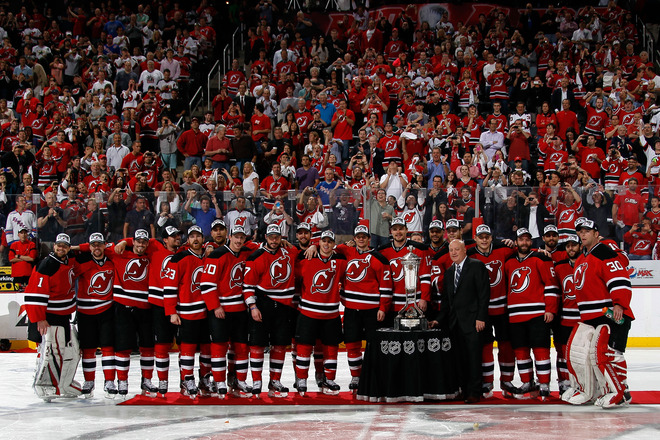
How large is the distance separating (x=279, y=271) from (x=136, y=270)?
1464mm

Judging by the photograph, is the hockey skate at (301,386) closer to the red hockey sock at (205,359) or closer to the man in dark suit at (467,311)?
the red hockey sock at (205,359)

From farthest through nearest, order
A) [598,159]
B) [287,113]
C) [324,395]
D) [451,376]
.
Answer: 1. [287,113]
2. [598,159]
3. [324,395]
4. [451,376]

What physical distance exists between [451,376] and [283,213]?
14.5ft

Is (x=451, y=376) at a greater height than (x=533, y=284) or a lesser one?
lesser

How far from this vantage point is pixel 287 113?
1577 cm

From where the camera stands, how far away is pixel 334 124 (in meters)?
15.3

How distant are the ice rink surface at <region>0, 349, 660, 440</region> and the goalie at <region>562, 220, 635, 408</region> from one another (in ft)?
0.66

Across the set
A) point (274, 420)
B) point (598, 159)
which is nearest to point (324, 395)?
point (274, 420)

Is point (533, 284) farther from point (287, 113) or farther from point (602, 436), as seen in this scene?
point (287, 113)

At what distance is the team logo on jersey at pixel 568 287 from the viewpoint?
27.7ft

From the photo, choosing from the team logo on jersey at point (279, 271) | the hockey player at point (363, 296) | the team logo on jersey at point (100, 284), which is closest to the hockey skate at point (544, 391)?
the hockey player at point (363, 296)

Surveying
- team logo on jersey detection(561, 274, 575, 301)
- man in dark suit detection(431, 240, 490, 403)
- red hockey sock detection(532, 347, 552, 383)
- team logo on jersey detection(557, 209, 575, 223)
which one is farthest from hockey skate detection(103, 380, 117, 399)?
team logo on jersey detection(557, 209, 575, 223)

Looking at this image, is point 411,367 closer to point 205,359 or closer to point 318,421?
point 318,421

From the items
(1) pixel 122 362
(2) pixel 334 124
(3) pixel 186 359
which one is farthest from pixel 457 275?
(2) pixel 334 124
